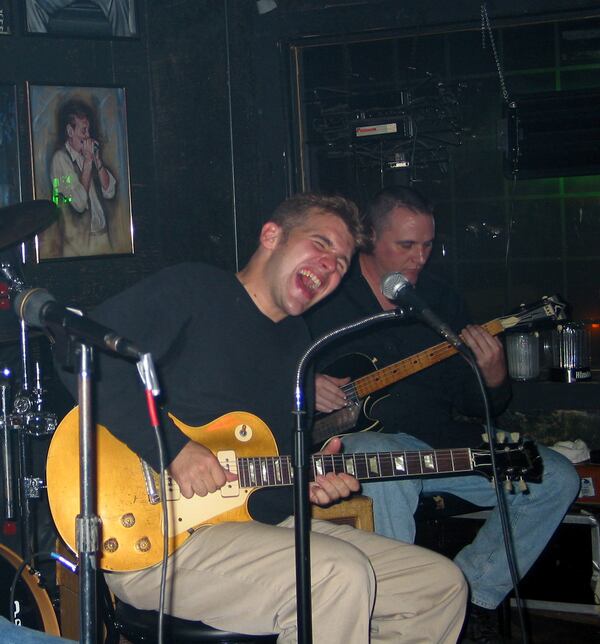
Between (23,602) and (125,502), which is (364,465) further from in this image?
(23,602)

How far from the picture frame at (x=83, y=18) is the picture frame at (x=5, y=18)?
7 centimetres

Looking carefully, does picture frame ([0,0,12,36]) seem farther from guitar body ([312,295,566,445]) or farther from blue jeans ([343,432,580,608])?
blue jeans ([343,432,580,608])

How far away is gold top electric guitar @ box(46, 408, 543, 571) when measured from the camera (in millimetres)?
2287

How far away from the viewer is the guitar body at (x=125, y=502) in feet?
7.49

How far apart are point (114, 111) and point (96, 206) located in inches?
17.9

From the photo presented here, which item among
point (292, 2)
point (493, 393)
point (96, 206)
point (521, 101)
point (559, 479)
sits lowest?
point (559, 479)

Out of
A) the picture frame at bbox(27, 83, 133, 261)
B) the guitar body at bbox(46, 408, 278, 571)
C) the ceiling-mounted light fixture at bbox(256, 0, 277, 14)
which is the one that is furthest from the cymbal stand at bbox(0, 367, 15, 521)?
the ceiling-mounted light fixture at bbox(256, 0, 277, 14)

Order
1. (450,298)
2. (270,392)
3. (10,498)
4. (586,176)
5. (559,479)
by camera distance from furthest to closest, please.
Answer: (586,176) → (450,298) → (559,479) → (10,498) → (270,392)

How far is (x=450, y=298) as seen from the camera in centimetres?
362

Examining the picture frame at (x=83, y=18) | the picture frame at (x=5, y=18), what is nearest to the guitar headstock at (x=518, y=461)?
the picture frame at (x=83, y=18)

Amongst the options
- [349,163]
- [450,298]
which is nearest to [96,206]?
[349,163]

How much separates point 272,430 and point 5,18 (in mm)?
2287

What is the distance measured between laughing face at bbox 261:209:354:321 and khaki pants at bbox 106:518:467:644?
0.69 m

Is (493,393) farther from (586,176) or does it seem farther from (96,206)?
(96,206)
